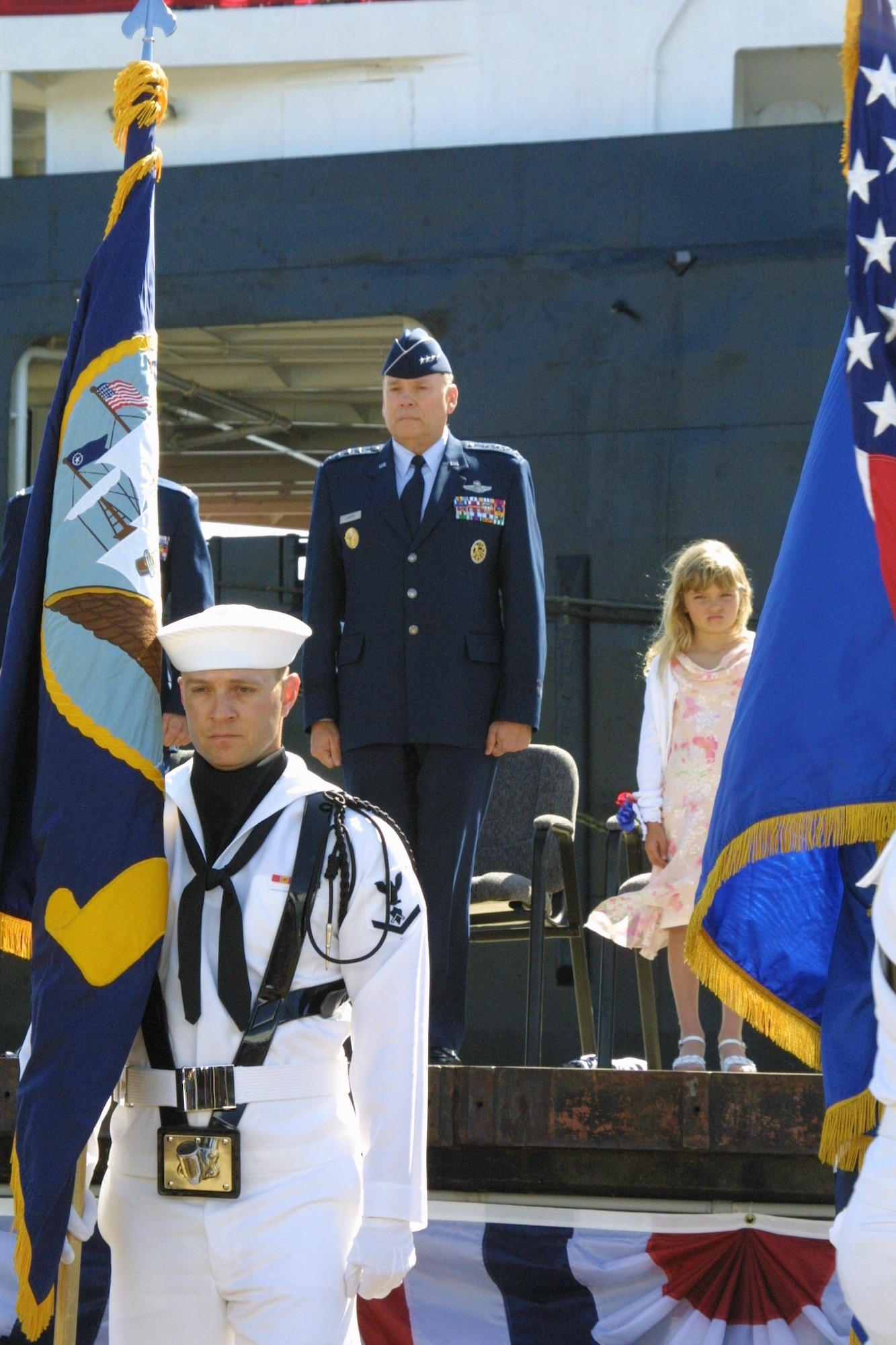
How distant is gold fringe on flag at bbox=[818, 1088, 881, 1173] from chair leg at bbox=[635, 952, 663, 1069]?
191 cm

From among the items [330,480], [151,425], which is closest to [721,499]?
[330,480]

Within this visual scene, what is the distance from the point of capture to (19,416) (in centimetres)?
871

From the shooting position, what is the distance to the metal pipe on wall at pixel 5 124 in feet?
29.8

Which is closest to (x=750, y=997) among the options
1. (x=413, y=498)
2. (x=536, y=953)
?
(x=536, y=953)

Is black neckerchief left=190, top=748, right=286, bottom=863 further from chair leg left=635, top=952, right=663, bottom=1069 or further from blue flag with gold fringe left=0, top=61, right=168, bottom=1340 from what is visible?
chair leg left=635, top=952, right=663, bottom=1069

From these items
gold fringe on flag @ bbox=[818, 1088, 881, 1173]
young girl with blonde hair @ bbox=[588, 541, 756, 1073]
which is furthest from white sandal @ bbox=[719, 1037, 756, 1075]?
gold fringe on flag @ bbox=[818, 1088, 881, 1173]

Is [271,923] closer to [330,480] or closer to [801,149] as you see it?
[330,480]

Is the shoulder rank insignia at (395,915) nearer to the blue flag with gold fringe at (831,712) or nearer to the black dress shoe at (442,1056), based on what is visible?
the blue flag with gold fringe at (831,712)

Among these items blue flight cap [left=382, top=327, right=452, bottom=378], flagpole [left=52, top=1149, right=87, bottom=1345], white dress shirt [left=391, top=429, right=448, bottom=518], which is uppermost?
blue flight cap [left=382, top=327, right=452, bottom=378]

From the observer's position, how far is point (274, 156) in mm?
8805

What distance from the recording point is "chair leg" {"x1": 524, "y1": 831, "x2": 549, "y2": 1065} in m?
4.55

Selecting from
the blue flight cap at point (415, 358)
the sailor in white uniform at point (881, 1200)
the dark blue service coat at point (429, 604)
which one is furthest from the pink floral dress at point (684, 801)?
the sailor in white uniform at point (881, 1200)

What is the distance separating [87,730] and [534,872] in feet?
5.59

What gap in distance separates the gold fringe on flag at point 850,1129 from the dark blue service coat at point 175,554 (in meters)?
2.14
